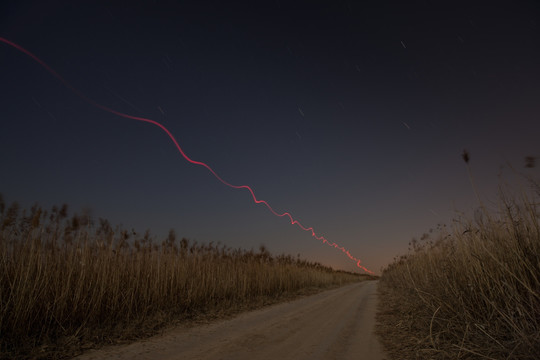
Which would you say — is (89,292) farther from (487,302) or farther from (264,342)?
(487,302)

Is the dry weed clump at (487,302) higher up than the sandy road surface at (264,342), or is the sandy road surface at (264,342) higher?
the dry weed clump at (487,302)

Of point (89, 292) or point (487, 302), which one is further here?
point (89, 292)

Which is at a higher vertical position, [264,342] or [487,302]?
[487,302]

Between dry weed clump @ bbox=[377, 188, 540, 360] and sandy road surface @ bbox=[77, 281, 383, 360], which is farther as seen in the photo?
sandy road surface @ bbox=[77, 281, 383, 360]

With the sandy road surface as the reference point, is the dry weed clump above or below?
above

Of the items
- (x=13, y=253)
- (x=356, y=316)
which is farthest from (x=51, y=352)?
(x=356, y=316)

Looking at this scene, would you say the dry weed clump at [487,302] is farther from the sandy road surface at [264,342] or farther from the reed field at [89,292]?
the reed field at [89,292]

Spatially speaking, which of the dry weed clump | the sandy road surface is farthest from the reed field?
the dry weed clump

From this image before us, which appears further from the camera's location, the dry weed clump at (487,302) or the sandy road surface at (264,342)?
the sandy road surface at (264,342)

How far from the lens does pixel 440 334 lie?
139 inches

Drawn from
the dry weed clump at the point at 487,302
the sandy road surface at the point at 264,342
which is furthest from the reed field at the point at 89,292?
the dry weed clump at the point at 487,302

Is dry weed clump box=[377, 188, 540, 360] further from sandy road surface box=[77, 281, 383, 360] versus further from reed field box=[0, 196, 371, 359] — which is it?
reed field box=[0, 196, 371, 359]

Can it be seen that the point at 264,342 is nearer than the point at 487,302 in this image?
No

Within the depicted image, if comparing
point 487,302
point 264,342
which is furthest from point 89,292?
point 487,302
